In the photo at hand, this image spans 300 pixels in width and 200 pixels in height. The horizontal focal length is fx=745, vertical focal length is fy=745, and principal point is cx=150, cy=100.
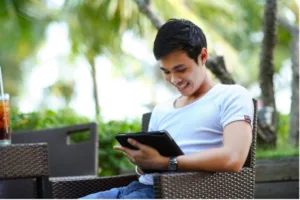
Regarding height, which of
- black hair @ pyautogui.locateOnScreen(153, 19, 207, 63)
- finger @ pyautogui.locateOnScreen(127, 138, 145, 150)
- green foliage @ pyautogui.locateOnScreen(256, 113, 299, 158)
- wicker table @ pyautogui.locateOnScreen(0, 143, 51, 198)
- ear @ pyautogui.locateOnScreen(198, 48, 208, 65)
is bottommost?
wicker table @ pyautogui.locateOnScreen(0, 143, 51, 198)

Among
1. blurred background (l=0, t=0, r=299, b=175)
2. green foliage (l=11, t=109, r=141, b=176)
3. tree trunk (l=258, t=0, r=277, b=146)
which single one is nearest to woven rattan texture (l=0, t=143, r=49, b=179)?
green foliage (l=11, t=109, r=141, b=176)

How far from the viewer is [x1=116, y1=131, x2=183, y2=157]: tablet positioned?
247cm

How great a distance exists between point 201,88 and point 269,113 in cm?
280

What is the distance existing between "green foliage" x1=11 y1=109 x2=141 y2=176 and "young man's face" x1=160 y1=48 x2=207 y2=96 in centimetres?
262

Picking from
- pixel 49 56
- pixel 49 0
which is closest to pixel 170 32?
pixel 49 0

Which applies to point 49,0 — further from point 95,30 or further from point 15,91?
point 15,91

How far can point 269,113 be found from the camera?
5.52 metres

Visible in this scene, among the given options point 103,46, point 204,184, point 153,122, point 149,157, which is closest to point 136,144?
point 149,157

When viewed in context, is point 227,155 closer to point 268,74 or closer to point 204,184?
point 204,184

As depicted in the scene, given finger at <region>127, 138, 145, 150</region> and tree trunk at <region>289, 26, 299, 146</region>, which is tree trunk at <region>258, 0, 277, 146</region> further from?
finger at <region>127, 138, 145, 150</region>

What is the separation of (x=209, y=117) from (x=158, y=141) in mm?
A: 280

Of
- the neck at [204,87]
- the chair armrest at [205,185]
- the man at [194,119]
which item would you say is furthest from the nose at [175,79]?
the chair armrest at [205,185]

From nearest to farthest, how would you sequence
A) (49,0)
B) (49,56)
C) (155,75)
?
(49,0)
(49,56)
(155,75)

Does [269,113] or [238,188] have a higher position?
[269,113]
